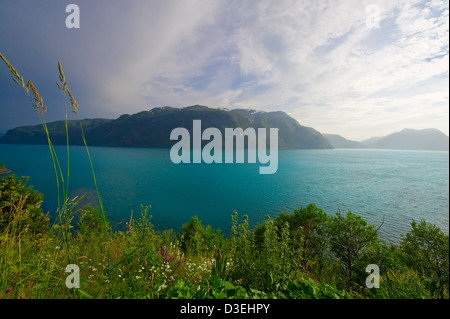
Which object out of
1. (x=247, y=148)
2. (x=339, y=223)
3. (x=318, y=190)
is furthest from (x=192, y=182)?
(x=247, y=148)

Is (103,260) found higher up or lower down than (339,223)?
higher up

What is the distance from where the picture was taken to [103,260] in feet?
10.7

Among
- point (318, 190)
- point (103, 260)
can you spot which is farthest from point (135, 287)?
point (318, 190)

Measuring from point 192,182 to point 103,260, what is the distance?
6895cm

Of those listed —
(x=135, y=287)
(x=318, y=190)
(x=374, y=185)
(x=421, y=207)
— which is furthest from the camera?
(x=374, y=185)
